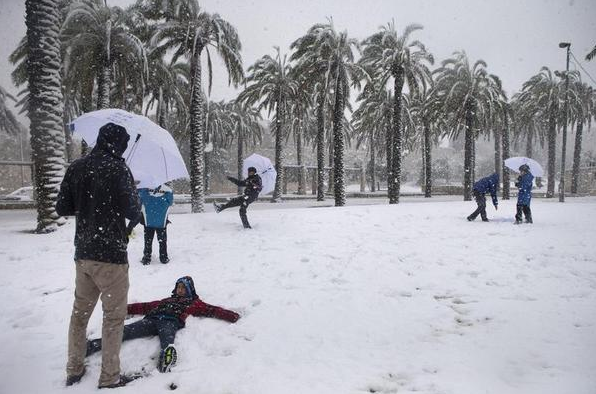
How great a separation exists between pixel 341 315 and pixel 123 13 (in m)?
15.6

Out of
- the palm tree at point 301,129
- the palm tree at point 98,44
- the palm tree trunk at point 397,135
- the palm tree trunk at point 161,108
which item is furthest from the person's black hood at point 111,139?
the palm tree at point 301,129

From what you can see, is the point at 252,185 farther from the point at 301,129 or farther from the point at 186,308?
the point at 301,129

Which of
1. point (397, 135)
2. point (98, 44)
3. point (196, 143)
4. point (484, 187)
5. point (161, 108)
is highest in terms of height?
point (98, 44)

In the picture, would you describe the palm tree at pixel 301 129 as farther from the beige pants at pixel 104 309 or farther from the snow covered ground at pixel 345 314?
the beige pants at pixel 104 309

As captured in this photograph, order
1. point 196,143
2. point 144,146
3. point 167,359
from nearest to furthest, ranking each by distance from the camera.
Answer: point 167,359 < point 144,146 < point 196,143

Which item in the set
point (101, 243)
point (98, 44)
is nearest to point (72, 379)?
point (101, 243)

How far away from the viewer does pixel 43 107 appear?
882 centimetres

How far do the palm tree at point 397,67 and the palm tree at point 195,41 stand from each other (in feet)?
27.0

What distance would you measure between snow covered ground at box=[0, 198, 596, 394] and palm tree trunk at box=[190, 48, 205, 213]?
663cm

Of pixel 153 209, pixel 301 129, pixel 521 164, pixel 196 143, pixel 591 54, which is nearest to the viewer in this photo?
pixel 153 209

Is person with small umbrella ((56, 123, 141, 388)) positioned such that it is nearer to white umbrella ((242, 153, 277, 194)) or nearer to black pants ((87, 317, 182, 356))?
black pants ((87, 317, 182, 356))

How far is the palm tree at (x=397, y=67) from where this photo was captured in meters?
19.1

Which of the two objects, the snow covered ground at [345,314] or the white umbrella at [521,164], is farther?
the white umbrella at [521,164]

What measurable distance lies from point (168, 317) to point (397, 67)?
746 inches
